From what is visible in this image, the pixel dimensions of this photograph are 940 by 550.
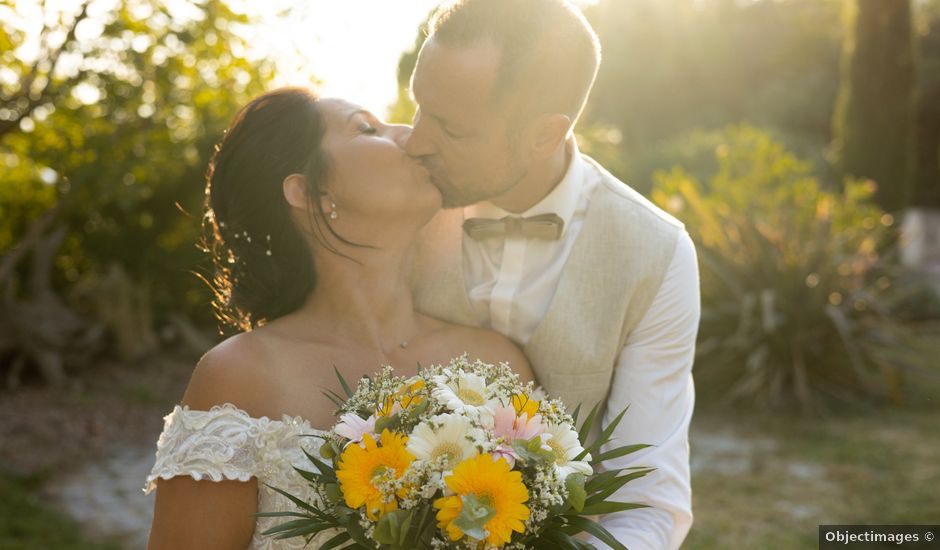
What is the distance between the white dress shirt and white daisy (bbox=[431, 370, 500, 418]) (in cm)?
84

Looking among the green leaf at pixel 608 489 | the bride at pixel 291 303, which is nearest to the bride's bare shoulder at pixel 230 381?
the bride at pixel 291 303

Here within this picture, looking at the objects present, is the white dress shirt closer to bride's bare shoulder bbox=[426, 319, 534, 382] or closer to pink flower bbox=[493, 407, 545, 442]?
bride's bare shoulder bbox=[426, 319, 534, 382]

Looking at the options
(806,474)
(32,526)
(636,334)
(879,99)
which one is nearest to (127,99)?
(32,526)

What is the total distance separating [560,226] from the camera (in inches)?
125

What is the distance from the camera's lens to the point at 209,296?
10.0 meters

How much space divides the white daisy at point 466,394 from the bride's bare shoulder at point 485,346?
2.42 ft

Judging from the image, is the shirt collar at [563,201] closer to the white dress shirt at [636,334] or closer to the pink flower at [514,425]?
the white dress shirt at [636,334]

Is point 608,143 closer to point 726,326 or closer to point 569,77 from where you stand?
point 726,326

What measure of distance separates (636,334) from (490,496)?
49.3 inches

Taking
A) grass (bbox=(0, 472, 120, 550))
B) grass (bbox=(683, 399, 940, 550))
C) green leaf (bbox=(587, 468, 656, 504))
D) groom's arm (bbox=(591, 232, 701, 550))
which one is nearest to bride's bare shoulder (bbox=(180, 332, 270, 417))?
green leaf (bbox=(587, 468, 656, 504))

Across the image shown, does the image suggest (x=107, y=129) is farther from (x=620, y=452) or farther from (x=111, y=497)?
(x=620, y=452)

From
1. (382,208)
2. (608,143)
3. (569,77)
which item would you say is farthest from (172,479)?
(608,143)

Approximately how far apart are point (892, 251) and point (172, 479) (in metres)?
7.60

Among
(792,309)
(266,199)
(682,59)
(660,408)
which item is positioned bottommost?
(682,59)
